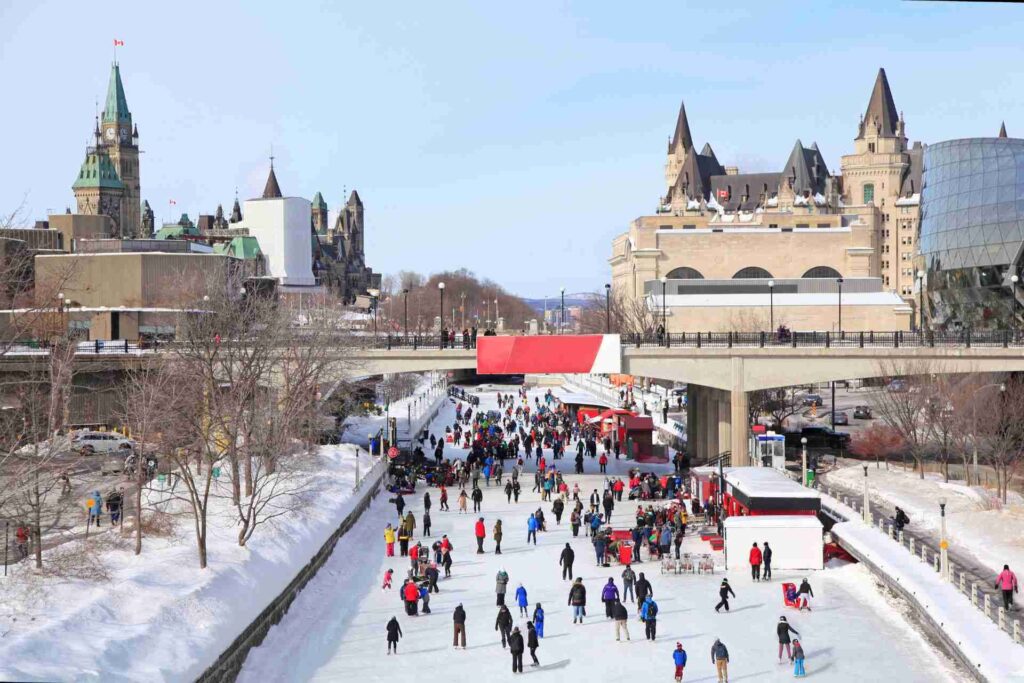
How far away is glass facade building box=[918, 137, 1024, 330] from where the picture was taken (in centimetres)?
6894

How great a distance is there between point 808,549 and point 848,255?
83.6 m

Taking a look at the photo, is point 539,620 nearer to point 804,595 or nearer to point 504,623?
point 504,623

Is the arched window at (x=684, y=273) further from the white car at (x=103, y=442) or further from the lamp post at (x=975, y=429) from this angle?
the white car at (x=103, y=442)

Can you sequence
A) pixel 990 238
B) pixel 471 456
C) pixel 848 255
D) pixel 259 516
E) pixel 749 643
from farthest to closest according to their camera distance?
pixel 848 255 → pixel 990 238 → pixel 471 456 → pixel 259 516 → pixel 749 643

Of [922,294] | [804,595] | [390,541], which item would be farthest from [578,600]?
[922,294]

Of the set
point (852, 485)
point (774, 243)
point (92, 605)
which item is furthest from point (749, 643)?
point (774, 243)

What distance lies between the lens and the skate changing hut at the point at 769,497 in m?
31.5

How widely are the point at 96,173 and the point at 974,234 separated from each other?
495ft

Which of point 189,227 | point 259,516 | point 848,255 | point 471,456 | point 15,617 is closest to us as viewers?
point 15,617

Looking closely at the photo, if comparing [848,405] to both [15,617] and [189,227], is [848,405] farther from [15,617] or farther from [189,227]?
[189,227]

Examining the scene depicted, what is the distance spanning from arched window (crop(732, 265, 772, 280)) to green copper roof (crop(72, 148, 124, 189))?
386ft

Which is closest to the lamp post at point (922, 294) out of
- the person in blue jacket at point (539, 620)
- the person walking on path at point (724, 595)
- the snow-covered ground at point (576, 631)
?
the snow-covered ground at point (576, 631)

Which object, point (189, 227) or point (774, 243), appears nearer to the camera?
point (774, 243)

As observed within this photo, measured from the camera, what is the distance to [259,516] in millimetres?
32156
